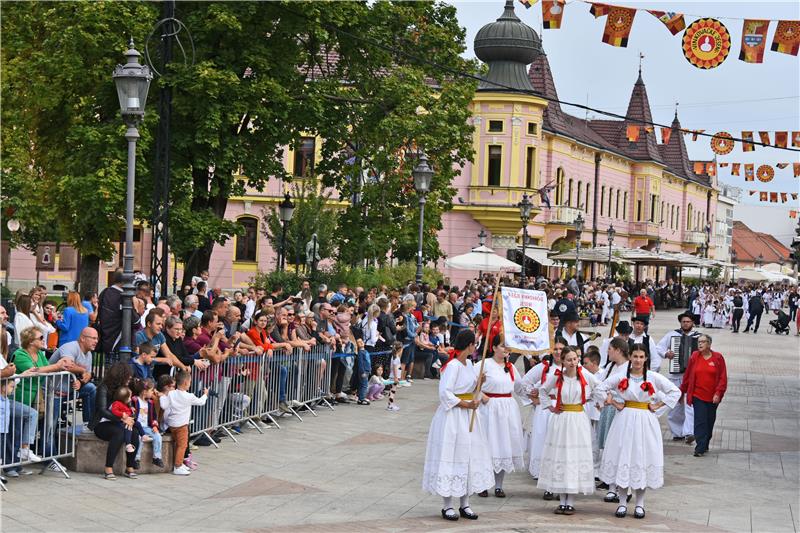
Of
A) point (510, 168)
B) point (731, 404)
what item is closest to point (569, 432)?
point (731, 404)

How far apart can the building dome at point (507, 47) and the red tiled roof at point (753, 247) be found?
96.8m

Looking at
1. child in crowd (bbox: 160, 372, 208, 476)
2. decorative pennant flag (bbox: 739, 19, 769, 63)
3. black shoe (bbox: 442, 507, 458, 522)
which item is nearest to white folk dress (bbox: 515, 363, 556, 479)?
black shoe (bbox: 442, 507, 458, 522)

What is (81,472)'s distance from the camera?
12414mm

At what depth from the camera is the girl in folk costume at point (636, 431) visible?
1149 centimetres

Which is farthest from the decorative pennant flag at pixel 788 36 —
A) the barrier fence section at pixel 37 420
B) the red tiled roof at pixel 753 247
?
the red tiled roof at pixel 753 247

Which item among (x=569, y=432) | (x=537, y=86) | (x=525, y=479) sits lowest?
(x=525, y=479)

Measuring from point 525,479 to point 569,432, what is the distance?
81.4 inches

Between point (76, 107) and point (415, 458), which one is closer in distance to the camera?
point (415, 458)

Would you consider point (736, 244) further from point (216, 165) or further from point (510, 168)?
Result: point (216, 165)

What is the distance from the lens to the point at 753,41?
848 inches

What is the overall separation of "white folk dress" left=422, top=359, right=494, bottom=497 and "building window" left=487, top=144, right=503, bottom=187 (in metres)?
46.2

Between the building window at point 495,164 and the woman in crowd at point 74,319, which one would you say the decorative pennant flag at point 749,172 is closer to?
the building window at point 495,164

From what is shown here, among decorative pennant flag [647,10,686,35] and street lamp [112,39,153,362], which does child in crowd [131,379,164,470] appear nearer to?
street lamp [112,39,153,362]

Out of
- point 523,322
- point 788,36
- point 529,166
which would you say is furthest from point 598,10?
point 529,166
